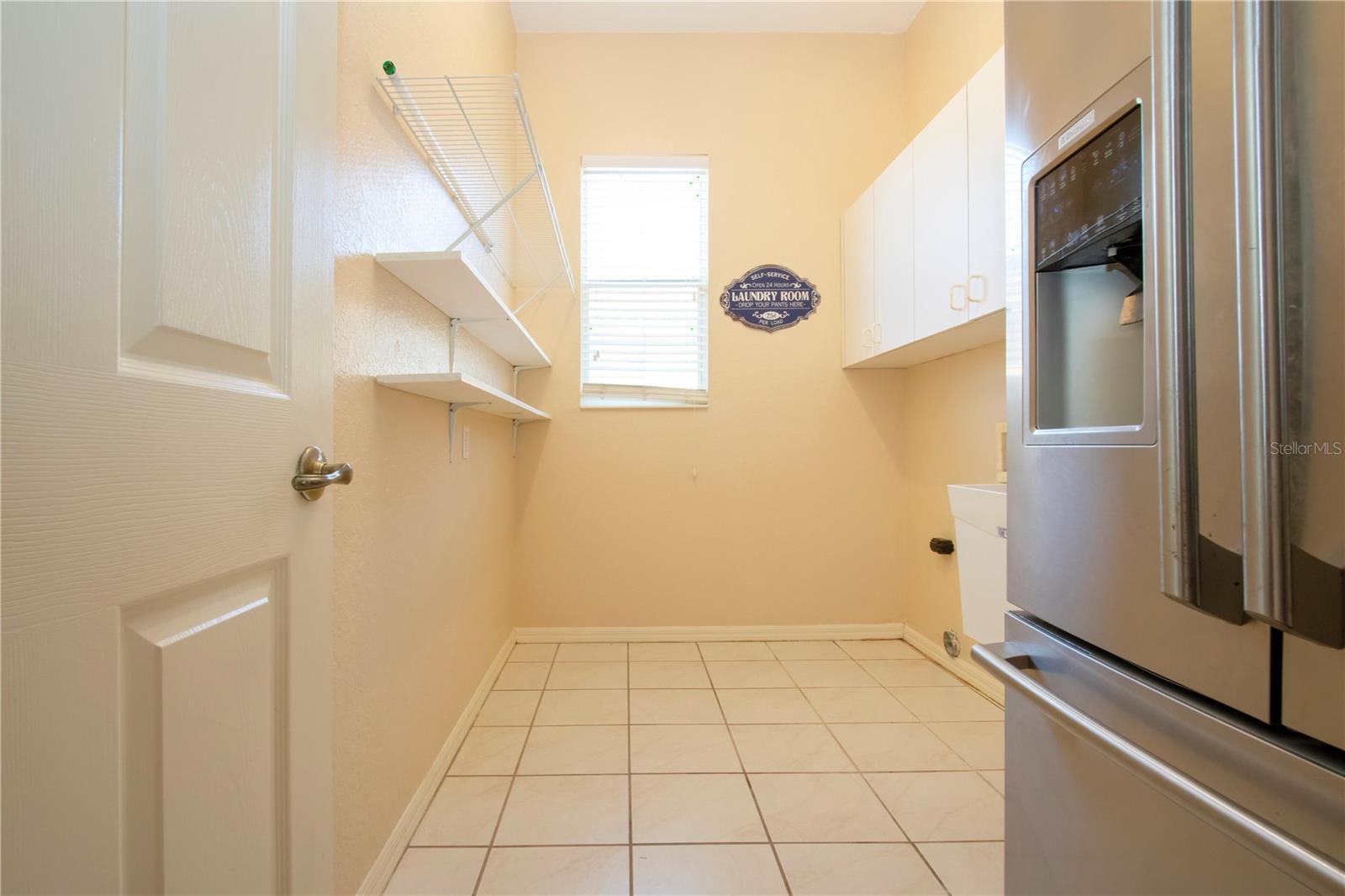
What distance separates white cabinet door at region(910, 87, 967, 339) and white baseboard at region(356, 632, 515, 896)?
225 cm

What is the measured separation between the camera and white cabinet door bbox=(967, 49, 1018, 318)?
1.68 m

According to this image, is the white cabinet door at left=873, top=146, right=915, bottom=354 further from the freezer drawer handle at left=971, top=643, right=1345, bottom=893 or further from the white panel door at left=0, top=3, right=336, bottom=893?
the white panel door at left=0, top=3, right=336, bottom=893

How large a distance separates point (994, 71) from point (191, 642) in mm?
2351

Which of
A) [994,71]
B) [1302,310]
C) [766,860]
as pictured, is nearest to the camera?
[1302,310]

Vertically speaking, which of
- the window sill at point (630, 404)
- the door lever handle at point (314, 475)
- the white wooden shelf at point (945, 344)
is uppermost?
the white wooden shelf at point (945, 344)

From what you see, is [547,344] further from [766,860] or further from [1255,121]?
[1255,121]

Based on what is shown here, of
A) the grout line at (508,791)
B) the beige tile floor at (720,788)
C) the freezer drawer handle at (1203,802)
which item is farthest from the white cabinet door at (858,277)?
the grout line at (508,791)

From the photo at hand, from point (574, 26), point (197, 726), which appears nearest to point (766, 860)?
point (197, 726)

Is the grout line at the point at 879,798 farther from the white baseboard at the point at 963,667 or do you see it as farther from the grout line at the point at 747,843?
the white baseboard at the point at 963,667

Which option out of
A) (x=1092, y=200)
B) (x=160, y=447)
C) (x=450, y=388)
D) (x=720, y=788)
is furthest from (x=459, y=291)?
(x=720, y=788)

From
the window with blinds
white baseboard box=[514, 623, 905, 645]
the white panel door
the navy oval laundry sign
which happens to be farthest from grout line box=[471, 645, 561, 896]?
the navy oval laundry sign

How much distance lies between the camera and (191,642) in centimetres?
55

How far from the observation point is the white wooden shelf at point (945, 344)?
1852 mm

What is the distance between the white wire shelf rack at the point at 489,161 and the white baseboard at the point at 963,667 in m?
2.36
